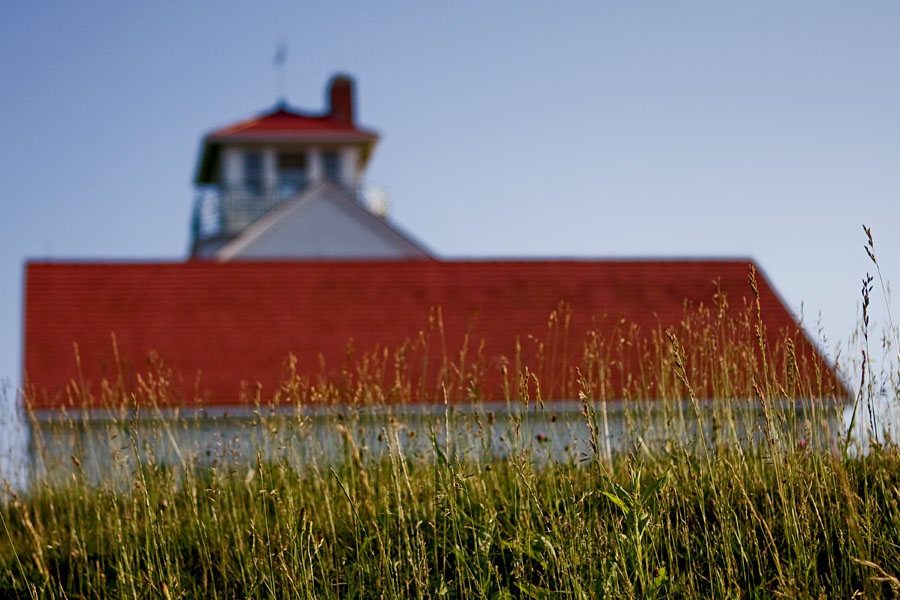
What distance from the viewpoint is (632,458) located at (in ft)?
12.5

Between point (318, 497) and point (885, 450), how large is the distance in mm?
2743

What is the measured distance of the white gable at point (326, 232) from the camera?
28.9 metres

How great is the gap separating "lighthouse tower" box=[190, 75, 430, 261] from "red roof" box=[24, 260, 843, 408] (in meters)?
10.3

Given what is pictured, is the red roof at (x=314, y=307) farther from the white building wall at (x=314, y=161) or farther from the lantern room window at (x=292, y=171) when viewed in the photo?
the white building wall at (x=314, y=161)

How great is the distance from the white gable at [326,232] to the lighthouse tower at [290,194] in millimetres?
27

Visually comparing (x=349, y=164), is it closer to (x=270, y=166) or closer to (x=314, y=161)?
(x=314, y=161)

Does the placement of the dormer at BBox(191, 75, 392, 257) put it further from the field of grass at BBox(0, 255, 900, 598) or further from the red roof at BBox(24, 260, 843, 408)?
the field of grass at BBox(0, 255, 900, 598)

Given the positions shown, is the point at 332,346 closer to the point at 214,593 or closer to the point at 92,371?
the point at 92,371

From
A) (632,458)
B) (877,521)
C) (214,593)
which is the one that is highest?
(632,458)

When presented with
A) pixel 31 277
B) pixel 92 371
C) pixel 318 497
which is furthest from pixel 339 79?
pixel 318 497

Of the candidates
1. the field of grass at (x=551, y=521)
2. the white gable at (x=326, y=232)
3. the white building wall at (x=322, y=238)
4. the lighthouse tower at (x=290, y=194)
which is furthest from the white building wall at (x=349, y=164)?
the field of grass at (x=551, y=521)

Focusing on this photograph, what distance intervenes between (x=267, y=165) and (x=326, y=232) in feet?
12.8

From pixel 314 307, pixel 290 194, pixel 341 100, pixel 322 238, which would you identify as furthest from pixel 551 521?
pixel 341 100

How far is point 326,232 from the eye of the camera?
29.3 m
